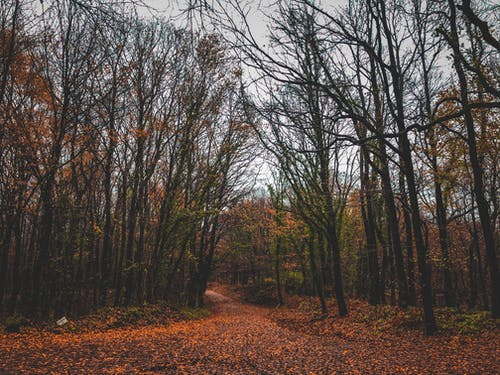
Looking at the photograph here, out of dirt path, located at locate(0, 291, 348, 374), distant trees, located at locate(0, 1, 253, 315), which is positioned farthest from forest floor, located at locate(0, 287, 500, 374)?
distant trees, located at locate(0, 1, 253, 315)

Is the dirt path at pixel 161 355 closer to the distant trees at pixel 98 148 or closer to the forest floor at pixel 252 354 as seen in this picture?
the forest floor at pixel 252 354

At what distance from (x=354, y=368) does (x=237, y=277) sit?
139 ft

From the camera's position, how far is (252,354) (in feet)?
23.9

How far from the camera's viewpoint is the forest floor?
5.75 meters

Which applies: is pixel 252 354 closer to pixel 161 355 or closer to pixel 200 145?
pixel 161 355

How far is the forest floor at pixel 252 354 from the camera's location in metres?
5.75

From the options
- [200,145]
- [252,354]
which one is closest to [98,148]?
[200,145]

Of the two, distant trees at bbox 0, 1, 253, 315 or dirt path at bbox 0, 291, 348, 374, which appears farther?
distant trees at bbox 0, 1, 253, 315

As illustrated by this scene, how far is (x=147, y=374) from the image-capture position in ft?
17.9

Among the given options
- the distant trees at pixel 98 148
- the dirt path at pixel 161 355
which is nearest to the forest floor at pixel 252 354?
the dirt path at pixel 161 355

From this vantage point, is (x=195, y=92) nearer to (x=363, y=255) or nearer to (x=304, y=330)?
(x=304, y=330)

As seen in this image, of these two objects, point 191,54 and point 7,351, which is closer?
point 7,351

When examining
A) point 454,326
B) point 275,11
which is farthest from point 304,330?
point 275,11

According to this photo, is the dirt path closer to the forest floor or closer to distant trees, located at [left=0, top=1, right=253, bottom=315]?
the forest floor
